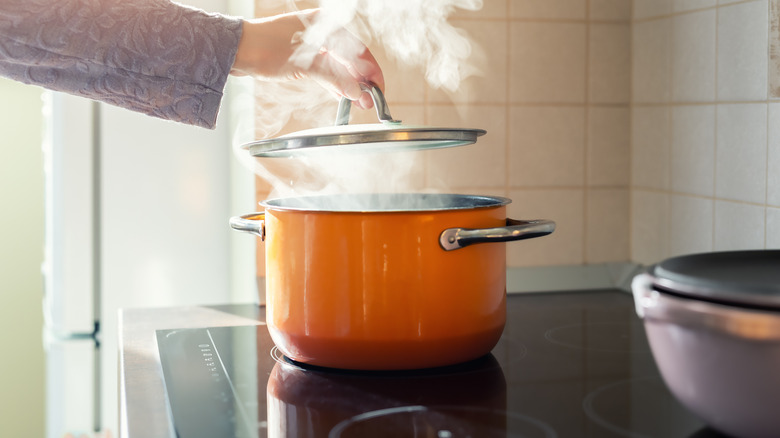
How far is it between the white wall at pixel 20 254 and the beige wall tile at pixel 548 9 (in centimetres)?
158

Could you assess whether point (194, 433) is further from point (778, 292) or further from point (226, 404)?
point (778, 292)

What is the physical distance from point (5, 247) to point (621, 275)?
1780mm

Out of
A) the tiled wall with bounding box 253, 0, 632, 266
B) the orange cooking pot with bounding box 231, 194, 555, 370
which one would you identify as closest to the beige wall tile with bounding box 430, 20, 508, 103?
the tiled wall with bounding box 253, 0, 632, 266

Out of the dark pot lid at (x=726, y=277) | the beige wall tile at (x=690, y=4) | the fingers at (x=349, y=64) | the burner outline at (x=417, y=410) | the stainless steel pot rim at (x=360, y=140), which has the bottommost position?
the burner outline at (x=417, y=410)

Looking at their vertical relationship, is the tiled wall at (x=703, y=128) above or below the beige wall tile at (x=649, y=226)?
above

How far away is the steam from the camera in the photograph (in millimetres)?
1262

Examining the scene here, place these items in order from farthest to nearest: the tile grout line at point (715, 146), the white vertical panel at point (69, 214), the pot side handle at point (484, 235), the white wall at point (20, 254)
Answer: the white wall at point (20, 254)
the white vertical panel at point (69, 214)
the tile grout line at point (715, 146)
the pot side handle at point (484, 235)

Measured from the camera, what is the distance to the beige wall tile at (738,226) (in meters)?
1.07

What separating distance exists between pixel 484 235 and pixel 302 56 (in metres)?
0.32

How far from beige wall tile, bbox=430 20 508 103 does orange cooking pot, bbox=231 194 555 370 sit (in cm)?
58

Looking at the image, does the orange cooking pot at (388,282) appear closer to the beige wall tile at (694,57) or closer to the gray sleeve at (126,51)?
the gray sleeve at (126,51)

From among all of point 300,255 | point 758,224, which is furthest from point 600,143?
point 300,255

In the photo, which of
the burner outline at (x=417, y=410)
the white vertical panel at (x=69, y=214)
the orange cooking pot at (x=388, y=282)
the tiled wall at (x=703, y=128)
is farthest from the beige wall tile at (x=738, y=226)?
the white vertical panel at (x=69, y=214)

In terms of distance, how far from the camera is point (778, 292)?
0.47m
